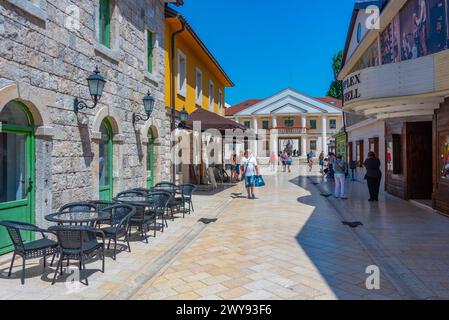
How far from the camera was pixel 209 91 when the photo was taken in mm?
19266

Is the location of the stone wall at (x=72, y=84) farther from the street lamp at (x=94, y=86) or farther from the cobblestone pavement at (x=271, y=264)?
the cobblestone pavement at (x=271, y=264)

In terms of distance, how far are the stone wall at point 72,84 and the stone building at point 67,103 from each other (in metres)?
0.02

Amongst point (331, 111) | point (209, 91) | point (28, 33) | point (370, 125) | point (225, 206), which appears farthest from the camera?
point (331, 111)

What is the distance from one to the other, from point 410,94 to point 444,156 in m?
1.84

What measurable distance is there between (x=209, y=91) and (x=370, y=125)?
8.35 metres

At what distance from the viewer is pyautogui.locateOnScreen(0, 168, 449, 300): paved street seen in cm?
401

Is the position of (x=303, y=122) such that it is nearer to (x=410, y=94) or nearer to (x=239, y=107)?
(x=239, y=107)

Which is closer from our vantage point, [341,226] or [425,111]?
[341,226]

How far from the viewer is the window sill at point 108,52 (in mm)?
7434

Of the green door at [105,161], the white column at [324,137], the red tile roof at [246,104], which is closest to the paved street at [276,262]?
the green door at [105,161]

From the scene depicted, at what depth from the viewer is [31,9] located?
17.8ft

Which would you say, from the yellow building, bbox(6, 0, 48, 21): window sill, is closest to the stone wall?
bbox(6, 0, 48, 21): window sill
